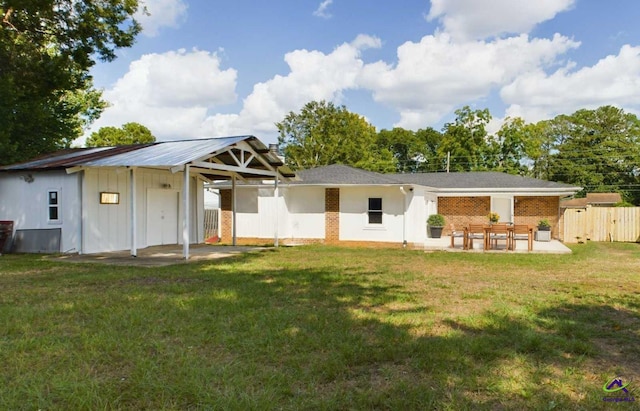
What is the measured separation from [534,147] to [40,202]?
3868 cm

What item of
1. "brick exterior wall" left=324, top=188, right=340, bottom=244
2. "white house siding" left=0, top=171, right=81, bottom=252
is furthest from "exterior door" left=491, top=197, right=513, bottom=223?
"white house siding" left=0, top=171, right=81, bottom=252

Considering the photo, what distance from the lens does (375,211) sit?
56.6 ft

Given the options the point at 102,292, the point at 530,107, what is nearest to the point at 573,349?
the point at 102,292

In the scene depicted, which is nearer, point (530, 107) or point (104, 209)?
point (104, 209)

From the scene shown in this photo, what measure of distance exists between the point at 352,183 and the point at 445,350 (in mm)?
12663

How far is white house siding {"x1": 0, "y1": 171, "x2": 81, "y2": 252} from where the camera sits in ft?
40.6

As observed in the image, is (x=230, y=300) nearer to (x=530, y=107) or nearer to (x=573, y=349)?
(x=573, y=349)

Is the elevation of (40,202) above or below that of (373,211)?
above

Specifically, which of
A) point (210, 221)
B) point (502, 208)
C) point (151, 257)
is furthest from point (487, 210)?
point (151, 257)

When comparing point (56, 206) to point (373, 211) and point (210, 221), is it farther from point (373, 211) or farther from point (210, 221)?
point (373, 211)

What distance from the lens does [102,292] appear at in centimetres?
699

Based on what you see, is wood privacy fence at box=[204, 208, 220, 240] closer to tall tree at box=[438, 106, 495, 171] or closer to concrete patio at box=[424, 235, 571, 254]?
concrete patio at box=[424, 235, 571, 254]

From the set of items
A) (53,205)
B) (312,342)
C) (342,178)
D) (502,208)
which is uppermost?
(342,178)

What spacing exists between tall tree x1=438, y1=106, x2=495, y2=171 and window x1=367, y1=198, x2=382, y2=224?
24167 mm
